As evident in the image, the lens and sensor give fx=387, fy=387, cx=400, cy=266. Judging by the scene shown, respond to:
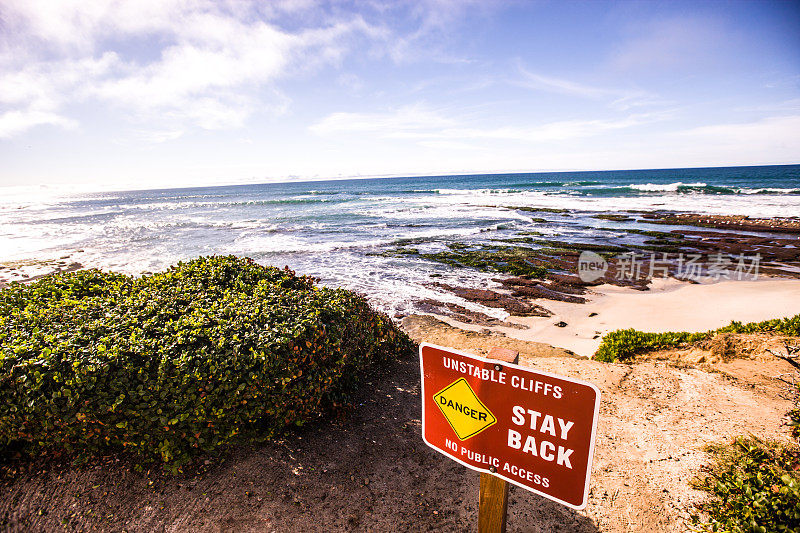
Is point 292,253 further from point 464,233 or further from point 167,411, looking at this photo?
point 167,411

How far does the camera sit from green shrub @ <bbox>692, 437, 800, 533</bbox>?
3092 millimetres

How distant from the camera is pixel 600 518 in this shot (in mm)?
3549

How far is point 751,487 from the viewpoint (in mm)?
3412

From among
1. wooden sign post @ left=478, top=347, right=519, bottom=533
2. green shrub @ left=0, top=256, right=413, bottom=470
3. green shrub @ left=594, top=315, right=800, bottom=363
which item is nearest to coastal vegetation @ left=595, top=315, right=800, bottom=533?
wooden sign post @ left=478, top=347, right=519, bottom=533

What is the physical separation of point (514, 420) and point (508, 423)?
1.8 inches

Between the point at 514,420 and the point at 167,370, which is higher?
the point at 514,420

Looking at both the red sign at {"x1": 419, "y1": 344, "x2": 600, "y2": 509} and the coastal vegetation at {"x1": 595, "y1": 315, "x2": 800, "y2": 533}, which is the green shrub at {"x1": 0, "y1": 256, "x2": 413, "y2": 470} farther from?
the coastal vegetation at {"x1": 595, "y1": 315, "x2": 800, "y2": 533}

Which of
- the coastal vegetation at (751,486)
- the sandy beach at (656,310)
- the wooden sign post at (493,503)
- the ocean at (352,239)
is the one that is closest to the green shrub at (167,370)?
the wooden sign post at (493,503)

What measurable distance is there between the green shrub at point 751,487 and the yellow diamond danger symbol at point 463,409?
8.83 feet

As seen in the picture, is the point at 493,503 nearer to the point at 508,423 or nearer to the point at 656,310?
the point at 508,423

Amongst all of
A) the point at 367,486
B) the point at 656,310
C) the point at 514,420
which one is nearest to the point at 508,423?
the point at 514,420

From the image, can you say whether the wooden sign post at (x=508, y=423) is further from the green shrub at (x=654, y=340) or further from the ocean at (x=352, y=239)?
the ocean at (x=352, y=239)

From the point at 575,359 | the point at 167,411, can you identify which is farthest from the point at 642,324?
the point at 167,411

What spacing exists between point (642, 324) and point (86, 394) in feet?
35.2
